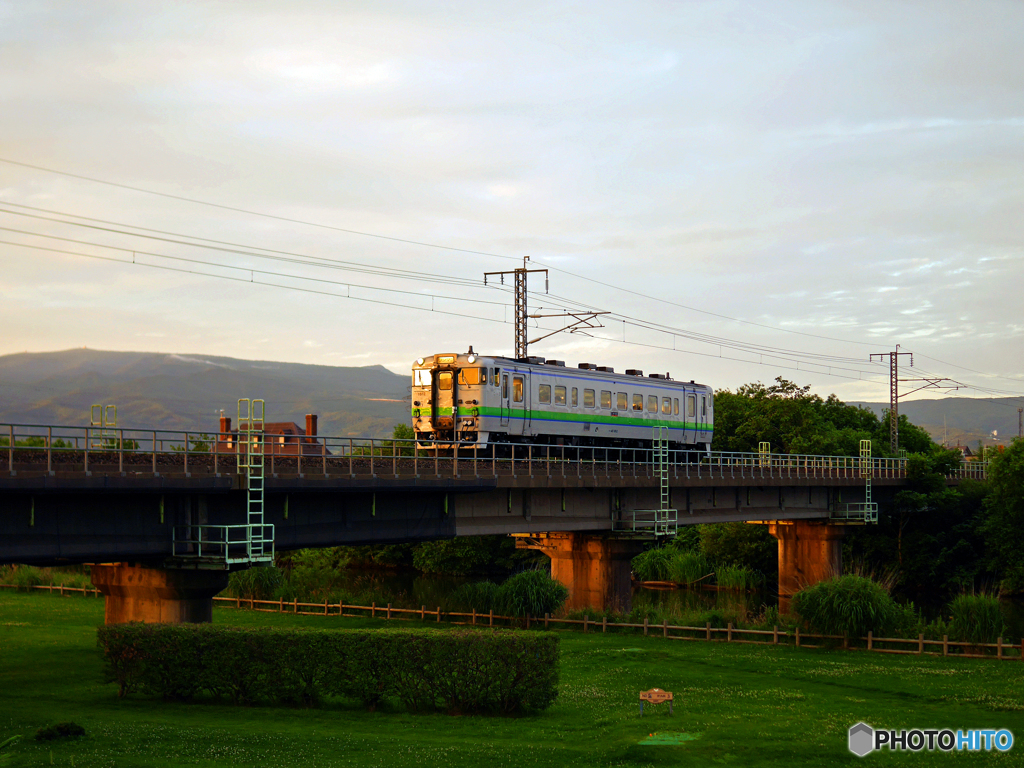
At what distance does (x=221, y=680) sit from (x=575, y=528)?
67.5 ft

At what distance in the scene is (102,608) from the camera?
152 feet

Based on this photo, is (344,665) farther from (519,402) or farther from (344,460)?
(519,402)

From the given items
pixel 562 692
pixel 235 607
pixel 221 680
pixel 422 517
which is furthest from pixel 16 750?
pixel 235 607

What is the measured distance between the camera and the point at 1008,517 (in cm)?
5938

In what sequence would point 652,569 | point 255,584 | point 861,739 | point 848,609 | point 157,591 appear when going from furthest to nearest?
point 652,569, point 255,584, point 848,609, point 157,591, point 861,739

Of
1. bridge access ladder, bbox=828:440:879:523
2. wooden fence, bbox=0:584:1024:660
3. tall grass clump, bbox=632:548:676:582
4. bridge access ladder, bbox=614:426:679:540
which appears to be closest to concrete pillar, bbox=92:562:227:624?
wooden fence, bbox=0:584:1024:660

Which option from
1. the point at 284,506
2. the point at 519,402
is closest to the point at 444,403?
the point at 519,402

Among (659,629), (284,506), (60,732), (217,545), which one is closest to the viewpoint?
(60,732)

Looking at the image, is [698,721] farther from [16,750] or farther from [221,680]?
[16,750]

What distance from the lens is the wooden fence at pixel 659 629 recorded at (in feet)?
108

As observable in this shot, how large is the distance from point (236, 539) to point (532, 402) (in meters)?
19.1

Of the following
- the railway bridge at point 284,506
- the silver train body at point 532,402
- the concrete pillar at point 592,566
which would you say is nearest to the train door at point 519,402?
the silver train body at point 532,402

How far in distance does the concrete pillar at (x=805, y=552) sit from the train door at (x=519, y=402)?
25244 mm

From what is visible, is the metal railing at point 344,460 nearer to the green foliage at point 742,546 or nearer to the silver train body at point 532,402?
the silver train body at point 532,402
